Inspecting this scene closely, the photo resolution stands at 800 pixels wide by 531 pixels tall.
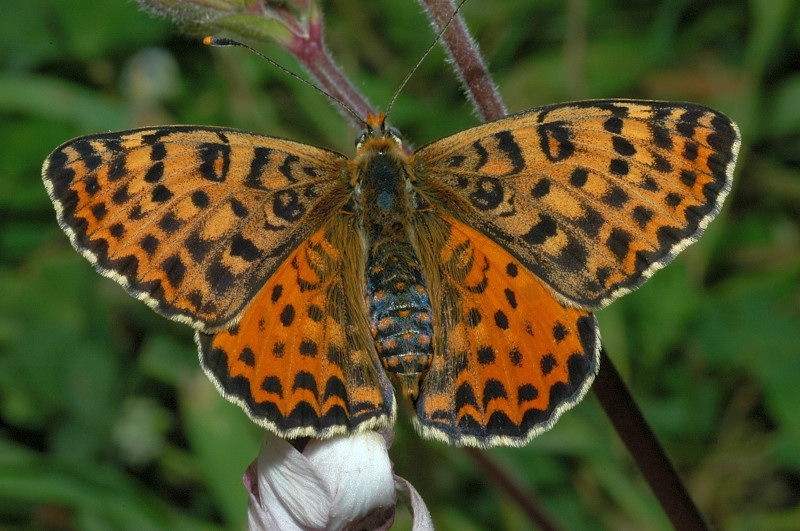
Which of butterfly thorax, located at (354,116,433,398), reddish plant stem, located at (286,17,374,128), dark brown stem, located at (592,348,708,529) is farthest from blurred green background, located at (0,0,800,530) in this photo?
reddish plant stem, located at (286,17,374,128)

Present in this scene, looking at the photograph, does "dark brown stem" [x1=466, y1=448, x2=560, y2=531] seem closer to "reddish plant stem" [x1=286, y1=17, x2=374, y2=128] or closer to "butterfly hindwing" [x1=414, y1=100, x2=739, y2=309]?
"butterfly hindwing" [x1=414, y1=100, x2=739, y2=309]

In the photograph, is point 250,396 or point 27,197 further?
point 27,197

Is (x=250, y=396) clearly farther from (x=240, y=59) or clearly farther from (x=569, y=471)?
(x=240, y=59)

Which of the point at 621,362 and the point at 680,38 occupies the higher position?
the point at 680,38

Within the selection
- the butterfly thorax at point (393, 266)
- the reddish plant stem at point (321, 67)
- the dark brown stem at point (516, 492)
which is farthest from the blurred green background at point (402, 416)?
the reddish plant stem at point (321, 67)

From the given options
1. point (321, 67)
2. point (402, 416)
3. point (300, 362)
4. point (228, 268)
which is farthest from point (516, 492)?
point (321, 67)

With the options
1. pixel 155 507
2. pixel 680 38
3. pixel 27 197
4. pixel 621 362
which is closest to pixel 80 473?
pixel 155 507

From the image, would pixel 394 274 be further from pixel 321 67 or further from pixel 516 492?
pixel 516 492

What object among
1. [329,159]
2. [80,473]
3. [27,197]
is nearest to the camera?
[329,159]
